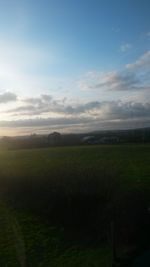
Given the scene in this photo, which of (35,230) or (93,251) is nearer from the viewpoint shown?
(93,251)

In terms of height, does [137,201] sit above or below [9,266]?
above

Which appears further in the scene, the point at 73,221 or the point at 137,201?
the point at 73,221

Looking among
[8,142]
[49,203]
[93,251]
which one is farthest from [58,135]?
[93,251]

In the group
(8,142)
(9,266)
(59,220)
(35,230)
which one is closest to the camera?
(9,266)

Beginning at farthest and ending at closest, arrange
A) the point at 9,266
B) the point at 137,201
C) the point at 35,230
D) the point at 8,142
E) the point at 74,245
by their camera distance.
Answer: the point at 8,142, the point at 35,230, the point at 137,201, the point at 74,245, the point at 9,266

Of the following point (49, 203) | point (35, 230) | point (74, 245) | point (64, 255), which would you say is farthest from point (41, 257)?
point (49, 203)

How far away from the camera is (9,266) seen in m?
12.5

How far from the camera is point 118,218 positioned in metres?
15.6

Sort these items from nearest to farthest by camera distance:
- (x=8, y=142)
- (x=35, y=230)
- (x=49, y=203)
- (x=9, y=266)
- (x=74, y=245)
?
(x=9, y=266), (x=74, y=245), (x=35, y=230), (x=49, y=203), (x=8, y=142)

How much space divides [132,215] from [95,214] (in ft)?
11.2

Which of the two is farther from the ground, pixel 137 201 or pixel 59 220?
pixel 137 201

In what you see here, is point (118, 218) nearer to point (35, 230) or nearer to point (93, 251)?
point (93, 251)

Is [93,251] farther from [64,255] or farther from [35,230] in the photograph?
[35,230]

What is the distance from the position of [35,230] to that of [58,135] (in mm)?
98326
